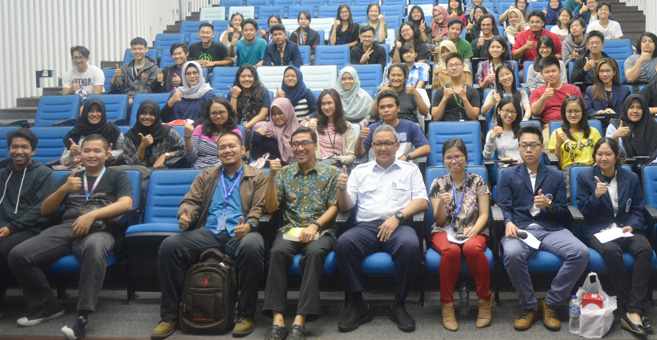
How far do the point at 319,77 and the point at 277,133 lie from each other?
171cm

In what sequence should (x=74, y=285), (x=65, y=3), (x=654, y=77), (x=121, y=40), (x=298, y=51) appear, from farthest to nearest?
(x=121, y=40)
(x=65, y=3)
(x=298, y=51)
(x=654, y=77)
(x=74, y=285)

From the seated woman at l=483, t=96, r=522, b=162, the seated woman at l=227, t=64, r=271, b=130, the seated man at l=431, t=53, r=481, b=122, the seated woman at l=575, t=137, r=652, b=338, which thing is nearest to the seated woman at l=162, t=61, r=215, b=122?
the seated woman at l=227, t=64, r=271, b=130

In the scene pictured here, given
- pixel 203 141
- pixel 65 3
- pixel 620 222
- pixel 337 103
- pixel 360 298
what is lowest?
pixel 360 298

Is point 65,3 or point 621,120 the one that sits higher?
point 65,3

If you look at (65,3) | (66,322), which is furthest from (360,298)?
(65,3)

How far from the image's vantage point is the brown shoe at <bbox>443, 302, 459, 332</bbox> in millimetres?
3289

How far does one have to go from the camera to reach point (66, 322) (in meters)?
3.54

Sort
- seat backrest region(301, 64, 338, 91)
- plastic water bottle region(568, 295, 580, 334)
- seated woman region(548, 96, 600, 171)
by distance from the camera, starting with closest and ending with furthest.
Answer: plastic water bottle region(568, 295, 580, 334) → seated woman region(548, 96, 600, 171) → seat backrest region(301, 64, 338, 91)

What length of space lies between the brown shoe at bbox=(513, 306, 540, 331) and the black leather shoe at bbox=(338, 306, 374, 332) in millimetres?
768

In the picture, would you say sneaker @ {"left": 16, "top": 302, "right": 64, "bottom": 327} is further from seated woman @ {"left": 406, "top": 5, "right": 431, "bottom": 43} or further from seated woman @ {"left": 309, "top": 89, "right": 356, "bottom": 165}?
seated woman @ {"left": 406, "top": 5, "right": 431, "bottom": 43}

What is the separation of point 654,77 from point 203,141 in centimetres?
387

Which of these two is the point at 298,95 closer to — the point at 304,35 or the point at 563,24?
the point at 304,35

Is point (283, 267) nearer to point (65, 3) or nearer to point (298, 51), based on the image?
point (298, 51)

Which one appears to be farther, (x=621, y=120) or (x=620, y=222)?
(x=621, y=120)
